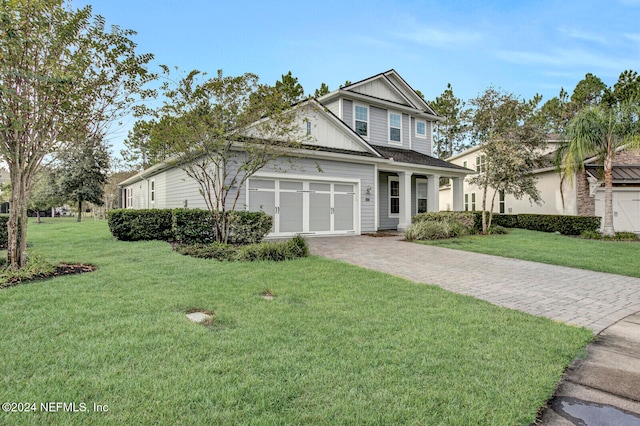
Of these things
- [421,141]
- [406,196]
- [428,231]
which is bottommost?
[428,231]

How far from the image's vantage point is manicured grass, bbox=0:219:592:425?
213 cm

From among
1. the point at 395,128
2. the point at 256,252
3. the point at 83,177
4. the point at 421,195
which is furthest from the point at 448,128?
the point at 83,177

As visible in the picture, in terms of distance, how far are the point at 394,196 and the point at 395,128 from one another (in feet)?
11.8

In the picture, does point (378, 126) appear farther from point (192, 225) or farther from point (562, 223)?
point (192, 225)

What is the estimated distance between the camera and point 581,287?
5895 mm

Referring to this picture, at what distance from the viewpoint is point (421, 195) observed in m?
18.3

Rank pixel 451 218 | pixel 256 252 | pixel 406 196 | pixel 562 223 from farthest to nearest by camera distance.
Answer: pixel 562 223 < pixel 406 196 < pixel 451 218 < pixel 256 252

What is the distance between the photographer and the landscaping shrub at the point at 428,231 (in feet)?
40.2

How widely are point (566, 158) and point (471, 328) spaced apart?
15.7m

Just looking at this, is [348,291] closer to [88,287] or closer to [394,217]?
[88,287]

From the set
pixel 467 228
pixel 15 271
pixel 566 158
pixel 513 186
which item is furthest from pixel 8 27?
pixel 566 158

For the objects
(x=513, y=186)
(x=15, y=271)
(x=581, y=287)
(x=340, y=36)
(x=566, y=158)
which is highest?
(x=340, y=36)

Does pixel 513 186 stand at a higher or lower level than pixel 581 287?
higher

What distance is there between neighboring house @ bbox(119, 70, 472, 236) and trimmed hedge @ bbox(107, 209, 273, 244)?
4.93ft
